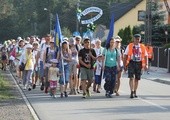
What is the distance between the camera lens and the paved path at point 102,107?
12.3 m

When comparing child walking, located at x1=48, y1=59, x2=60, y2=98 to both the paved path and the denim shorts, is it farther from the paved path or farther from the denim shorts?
the paved path

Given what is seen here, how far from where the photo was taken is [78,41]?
1825cm

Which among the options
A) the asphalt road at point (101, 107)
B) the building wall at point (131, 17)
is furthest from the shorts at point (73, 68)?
the building wall at point (131, 17)

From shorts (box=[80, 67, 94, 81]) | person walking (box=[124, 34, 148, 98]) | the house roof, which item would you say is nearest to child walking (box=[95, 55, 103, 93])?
shorts (box=[80, 67, 94, 81])

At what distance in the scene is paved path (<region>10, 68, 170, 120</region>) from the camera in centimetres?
1230

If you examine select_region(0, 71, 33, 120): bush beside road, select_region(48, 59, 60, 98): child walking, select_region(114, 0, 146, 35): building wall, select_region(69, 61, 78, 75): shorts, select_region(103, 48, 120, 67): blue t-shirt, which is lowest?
select_region(0, 71, 33, 120): bush beside road

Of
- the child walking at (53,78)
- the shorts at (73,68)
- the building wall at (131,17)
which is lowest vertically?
the child walking at (53,78)

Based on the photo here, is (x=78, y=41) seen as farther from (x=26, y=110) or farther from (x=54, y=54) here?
(x=26, y=110)

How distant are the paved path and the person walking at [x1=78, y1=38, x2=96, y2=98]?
467mm

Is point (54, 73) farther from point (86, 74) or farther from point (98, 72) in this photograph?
point (98, 72)

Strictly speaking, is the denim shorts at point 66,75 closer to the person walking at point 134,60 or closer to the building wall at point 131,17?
the person walking at point 134,60

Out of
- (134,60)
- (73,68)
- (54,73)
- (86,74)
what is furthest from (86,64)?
(134,60)

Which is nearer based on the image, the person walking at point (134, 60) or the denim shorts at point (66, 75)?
the person walking at point (134, 60)

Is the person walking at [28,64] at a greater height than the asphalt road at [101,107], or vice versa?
the person walking at [28,64]
